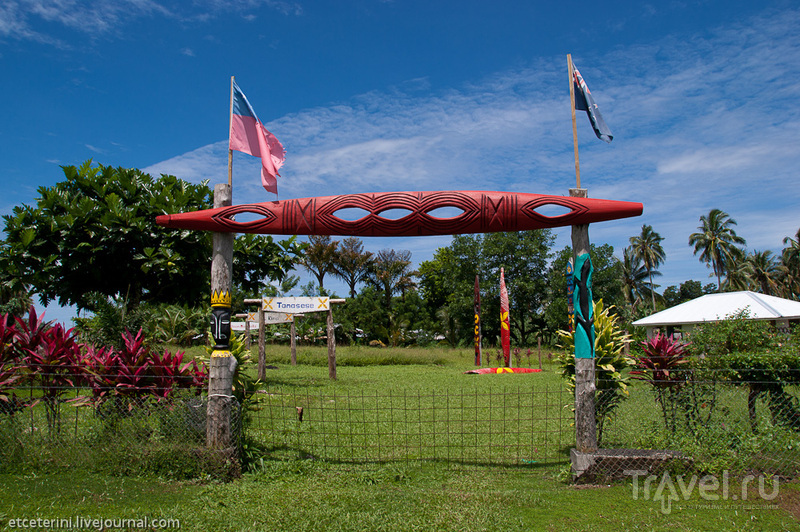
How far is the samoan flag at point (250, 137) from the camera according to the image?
5.77m

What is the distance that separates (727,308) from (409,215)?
1801 cm

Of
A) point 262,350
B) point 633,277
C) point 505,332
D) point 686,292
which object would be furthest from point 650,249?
point 262,350

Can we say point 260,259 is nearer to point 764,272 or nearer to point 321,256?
point 321,256

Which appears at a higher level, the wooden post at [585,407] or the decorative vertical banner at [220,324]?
the decorative vertical banner at [220,324]

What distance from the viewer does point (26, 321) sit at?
635 cm

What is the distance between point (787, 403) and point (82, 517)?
6.69 metres

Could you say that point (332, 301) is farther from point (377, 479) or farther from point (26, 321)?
point (377, 479)

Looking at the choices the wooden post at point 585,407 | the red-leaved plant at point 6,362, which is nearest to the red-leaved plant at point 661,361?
the wooden post at point 585,407

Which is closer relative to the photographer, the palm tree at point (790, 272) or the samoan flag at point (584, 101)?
the samoan flag at point (584, 101)

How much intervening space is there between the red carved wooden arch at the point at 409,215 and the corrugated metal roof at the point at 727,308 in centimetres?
1297

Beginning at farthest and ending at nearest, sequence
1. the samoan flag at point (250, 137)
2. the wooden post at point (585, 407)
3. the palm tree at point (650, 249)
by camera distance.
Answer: the palm tree at point (650, 249), the samoan flag at point (250, 137), the wooden post at point (585, 407)

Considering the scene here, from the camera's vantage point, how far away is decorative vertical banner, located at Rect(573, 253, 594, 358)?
5.08m

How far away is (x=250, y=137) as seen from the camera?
19.3ft

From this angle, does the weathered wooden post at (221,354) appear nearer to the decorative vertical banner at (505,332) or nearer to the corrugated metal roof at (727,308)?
the decorative vertical banner at (505,332)
